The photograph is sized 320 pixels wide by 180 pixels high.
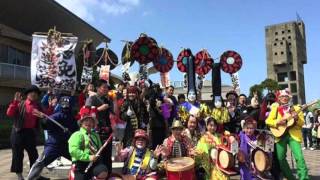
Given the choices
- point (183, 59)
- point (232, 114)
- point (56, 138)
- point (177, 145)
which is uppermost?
point (183, 59)

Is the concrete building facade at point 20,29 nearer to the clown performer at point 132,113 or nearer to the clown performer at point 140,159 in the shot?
the clown performer at point 132,113

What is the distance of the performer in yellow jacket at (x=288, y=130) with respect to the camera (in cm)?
788

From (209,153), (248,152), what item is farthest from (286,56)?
(209,153)

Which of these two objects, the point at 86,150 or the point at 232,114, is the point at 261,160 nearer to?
the point at 232,114

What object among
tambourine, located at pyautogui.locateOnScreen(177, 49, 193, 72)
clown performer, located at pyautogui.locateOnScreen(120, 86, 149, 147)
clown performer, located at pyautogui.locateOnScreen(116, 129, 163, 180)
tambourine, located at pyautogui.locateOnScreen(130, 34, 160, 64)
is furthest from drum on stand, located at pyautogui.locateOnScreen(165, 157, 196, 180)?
tambourine, located at pyautogui.locateOnScreen(177, 49, 193, 72)

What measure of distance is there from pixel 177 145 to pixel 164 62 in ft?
21.7

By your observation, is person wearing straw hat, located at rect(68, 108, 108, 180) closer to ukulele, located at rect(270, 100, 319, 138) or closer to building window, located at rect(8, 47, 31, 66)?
ukulele, located at rect(270, 100, 319, 138)

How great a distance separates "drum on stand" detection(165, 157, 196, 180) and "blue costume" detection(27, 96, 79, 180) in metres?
2.00

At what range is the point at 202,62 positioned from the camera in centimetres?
1380

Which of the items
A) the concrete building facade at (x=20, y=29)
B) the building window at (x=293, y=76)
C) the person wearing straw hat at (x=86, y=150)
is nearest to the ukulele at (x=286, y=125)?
the person wearing straw hat at (x=86, y=150)

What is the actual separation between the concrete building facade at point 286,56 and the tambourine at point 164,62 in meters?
97.6

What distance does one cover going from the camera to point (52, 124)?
779 cm

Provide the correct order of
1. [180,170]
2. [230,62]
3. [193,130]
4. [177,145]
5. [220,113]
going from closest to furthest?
1. [180,170]
2. [177,145]
3. [193,130]
4. [220,113]
5. [230,62]

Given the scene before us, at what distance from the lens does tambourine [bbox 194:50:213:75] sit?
13742 millimetres
